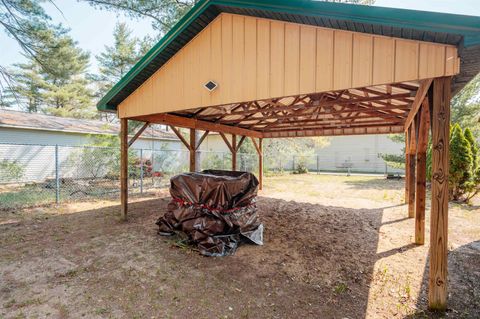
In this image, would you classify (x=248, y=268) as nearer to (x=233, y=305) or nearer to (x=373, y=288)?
(x=233, y=305)

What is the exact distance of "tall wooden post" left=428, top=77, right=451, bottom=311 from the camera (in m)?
2.45

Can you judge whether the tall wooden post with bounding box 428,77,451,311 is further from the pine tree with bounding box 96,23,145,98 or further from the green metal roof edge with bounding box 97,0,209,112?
the pine tree with bounding box 96,23,145,98

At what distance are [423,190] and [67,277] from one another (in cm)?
562

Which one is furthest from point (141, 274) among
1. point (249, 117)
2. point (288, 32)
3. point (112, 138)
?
point (112, 138)

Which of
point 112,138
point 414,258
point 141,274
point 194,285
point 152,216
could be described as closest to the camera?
point 194,285

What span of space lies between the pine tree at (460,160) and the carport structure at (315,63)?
3.64 m

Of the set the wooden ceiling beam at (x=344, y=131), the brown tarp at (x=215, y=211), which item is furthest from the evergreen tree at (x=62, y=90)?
the brown tarp at (x=215, y=211)

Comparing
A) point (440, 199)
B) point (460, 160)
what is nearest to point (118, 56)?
point (460, 160)

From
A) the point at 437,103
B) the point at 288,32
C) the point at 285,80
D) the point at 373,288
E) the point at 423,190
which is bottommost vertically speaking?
the point at 373,288

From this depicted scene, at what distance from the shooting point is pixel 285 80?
3.33m

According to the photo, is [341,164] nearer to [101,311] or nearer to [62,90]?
[101,311]

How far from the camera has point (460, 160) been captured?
7.34m

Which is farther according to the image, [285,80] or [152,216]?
[152,216]

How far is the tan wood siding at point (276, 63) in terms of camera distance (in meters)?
2.58
